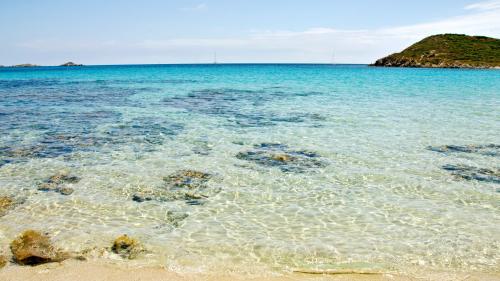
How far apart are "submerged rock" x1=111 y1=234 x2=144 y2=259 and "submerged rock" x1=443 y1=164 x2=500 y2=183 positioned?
446 inches

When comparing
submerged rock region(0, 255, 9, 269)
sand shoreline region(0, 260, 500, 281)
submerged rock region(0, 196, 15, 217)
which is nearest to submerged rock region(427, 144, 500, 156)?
sand shoreline region(0, 260, 500, 281)

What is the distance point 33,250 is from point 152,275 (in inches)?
109

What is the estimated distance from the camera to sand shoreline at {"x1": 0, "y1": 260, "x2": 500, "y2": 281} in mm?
7418

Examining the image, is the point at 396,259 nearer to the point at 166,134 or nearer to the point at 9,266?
the point at 9,266

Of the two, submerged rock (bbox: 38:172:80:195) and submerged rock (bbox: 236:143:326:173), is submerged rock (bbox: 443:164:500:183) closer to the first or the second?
submerged rock (bbox: 236:143:326:173)

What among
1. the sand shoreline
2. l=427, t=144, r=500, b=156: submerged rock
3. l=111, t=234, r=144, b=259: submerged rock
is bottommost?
the sand shoreline

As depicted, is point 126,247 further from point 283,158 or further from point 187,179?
point 283,158

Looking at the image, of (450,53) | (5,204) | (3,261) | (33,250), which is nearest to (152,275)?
(33,250)

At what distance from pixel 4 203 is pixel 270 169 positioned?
8.69 meters

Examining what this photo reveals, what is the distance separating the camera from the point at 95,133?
2075 cm

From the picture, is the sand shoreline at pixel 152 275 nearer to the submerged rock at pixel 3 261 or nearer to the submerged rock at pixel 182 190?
the submerged rock at pixel 3 261

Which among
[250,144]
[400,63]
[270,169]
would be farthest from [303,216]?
[400,63]

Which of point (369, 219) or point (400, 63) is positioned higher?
point (400, 63)

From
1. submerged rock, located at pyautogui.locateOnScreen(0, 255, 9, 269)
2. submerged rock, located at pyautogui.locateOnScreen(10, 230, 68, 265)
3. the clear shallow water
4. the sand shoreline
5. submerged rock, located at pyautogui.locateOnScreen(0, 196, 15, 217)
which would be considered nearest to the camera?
the sand shoreline
